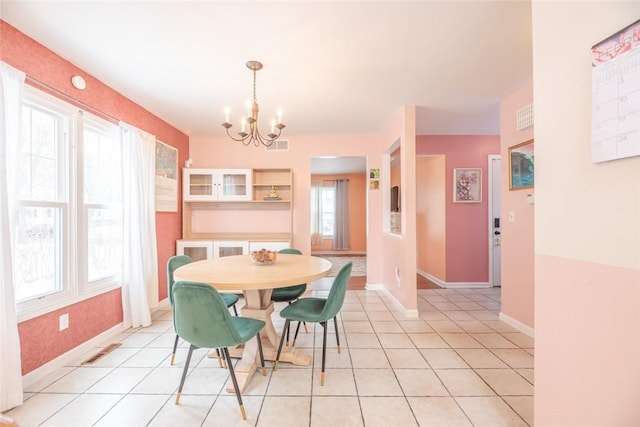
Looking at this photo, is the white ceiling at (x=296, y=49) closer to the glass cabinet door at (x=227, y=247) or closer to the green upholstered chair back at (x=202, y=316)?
the green upholstered chair back at (x=202, y=316)

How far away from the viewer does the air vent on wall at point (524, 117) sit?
8.41 ft

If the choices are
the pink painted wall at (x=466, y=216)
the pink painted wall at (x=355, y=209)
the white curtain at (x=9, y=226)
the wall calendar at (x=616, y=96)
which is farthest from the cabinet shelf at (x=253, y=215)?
the pink painted wall at (x=355, y=209)

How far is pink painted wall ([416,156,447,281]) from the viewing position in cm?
438

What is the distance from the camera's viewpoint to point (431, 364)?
2070mm

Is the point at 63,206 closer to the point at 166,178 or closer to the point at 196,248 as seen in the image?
the point at 166,178

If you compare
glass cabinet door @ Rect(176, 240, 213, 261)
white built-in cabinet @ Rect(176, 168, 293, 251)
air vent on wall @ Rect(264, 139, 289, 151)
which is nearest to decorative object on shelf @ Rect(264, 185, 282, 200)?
white built-in cabinet @ Rect(176, 168, 293, 251)

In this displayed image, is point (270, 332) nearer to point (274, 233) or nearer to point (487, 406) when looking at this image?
point (487, 406)

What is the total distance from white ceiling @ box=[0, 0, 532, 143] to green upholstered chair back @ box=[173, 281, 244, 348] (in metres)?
1.69

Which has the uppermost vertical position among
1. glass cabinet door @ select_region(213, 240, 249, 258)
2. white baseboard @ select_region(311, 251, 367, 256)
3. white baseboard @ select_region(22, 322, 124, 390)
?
glass cabinet door @ select_region(213, 240, 249, 258)

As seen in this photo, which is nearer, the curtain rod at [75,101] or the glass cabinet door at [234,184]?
the curtain rod at [75,101]

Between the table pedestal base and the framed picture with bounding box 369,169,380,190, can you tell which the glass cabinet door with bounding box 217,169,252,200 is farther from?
the table pedestal base

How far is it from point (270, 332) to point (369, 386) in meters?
0.87

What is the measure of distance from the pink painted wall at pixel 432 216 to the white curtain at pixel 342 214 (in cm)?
312

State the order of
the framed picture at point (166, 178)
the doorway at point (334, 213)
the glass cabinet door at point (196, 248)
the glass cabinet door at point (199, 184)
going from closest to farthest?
the framed picture at point (166, 178) → the glass cabinet door at point (196, 248) → the glass cabinet door at point (199, 184) → the doorway at point (334, 213)
